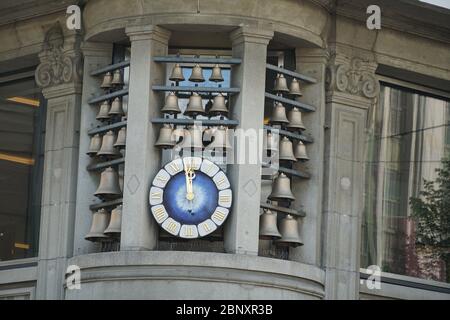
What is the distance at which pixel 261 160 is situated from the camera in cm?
4525

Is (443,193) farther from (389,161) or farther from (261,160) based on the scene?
(261,160)

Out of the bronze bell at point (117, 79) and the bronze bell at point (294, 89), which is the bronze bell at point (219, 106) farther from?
the bronze bell at point (117, 79)

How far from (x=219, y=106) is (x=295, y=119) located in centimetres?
171

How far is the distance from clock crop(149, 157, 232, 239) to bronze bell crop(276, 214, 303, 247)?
1411mm

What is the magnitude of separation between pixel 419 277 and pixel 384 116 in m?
3.38

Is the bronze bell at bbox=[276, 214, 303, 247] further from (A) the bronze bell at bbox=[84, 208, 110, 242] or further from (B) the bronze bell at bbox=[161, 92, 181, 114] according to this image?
(A) the bronze bell at bbox=[84, 208, 110, 242]

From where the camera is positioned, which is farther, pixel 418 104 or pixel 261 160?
pixel 418 104

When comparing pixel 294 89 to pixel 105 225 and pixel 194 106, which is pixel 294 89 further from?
pixel 105 225

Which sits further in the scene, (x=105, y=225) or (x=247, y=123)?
(x=105, y=225)

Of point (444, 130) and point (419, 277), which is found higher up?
point (444, 130)

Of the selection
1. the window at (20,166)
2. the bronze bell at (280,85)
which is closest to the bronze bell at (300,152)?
the bronze bell at (280,85)

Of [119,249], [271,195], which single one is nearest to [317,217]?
[271,195]

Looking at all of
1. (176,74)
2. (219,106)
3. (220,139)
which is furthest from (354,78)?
(176,74)

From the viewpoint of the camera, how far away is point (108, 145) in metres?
45.9
